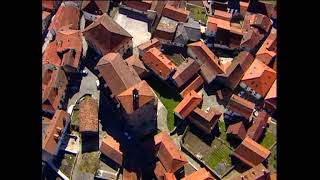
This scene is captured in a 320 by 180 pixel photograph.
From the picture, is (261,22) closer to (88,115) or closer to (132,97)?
(132,97)

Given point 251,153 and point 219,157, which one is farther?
point 219,157

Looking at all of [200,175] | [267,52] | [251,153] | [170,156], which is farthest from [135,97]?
[267,52]

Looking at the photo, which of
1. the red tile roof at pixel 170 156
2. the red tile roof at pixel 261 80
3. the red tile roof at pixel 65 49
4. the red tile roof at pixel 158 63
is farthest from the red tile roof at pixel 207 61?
the red tile roof at pixel 65 49

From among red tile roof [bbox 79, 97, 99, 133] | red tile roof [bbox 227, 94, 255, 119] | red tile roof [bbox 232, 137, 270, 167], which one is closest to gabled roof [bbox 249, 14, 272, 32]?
red tile roof [bbox 227, 94, 255, 119]

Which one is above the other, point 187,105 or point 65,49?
point 65,49

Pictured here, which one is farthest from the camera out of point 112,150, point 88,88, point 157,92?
point 157,92

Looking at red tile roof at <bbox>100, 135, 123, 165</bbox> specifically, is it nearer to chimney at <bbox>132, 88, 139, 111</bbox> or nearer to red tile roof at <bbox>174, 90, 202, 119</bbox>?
chimney at <bbox>132, 88, 139, 111</bbox>
